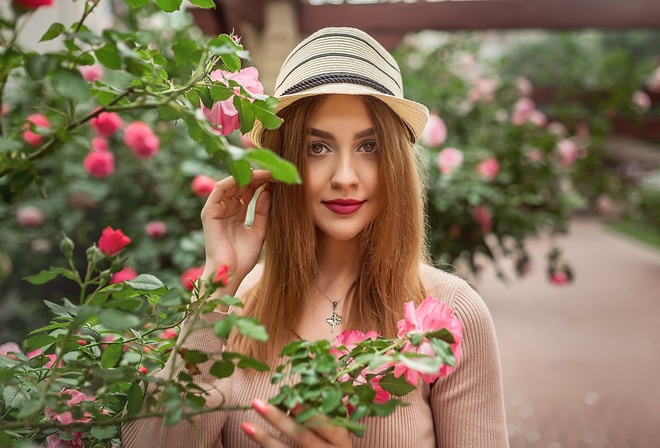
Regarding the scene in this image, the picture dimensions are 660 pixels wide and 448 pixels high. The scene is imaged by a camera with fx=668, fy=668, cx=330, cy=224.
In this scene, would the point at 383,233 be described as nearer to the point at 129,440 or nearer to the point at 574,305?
the point at 129,440

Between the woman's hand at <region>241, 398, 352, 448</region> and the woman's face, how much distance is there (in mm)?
482

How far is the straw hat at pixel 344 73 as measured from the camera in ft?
3.86

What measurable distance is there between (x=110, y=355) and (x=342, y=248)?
1.93ft

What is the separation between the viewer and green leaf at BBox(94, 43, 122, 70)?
0.66m

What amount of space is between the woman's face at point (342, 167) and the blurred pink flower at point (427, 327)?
453mm

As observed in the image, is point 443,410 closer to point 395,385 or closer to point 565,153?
point 395,385

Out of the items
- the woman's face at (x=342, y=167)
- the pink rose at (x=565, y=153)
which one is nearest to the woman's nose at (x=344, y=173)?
the woman's face at (x=342, y=167)

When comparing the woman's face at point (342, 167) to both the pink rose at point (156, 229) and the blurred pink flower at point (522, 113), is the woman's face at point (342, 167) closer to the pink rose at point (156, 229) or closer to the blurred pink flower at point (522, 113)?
the pink rose at point (156, 229)

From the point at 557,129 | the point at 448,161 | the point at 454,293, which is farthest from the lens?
the point at 557,129

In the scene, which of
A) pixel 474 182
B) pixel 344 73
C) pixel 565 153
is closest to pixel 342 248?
pixel 344 73

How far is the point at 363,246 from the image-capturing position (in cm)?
136

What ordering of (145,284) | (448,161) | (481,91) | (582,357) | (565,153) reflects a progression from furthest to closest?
1. (582,357)
2. (481,91)
3. (565,153)
4. (448,161)
5. (145,284)

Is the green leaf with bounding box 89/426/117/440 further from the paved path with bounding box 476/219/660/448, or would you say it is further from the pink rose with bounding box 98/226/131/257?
the paved path with bounding box 476/219/660/448

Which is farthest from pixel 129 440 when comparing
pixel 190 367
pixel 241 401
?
pixel 190 367
